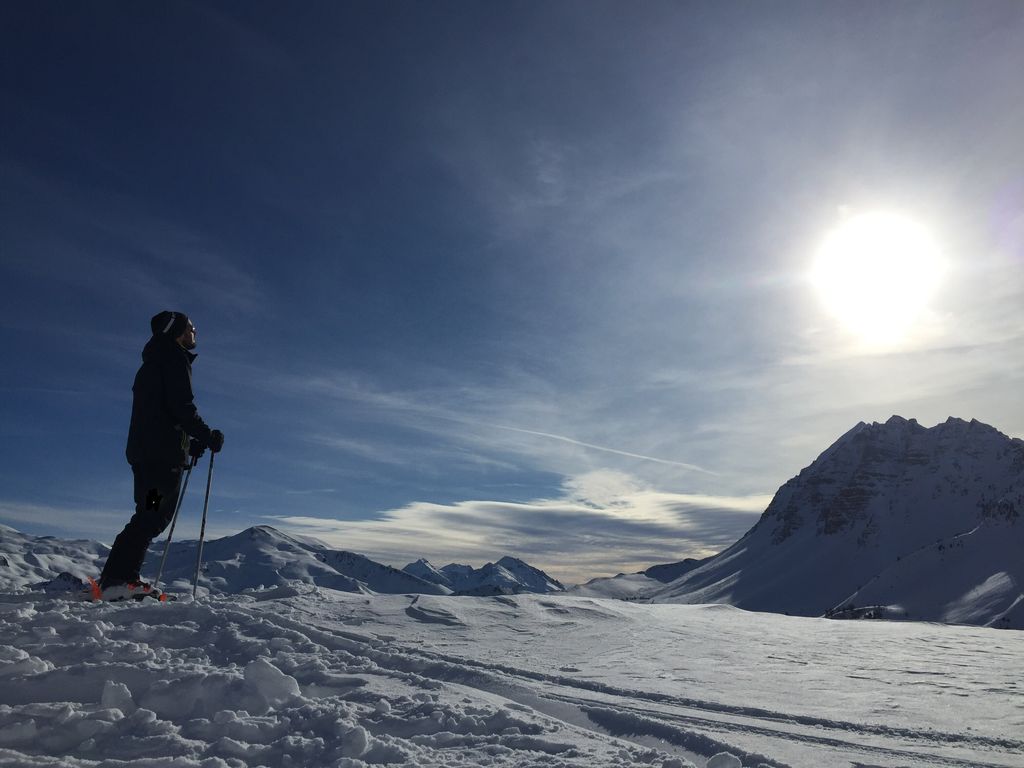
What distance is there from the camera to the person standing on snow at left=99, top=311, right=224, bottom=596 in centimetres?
761

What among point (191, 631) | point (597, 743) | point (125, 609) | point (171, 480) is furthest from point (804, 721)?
point (171, 480)

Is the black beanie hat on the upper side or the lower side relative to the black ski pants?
upper

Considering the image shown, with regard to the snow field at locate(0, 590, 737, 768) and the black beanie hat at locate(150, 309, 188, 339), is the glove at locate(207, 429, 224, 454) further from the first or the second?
the snow field at locate(0, 590, 737, 768)

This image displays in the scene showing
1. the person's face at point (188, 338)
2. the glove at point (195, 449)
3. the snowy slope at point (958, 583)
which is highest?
the person's face at point (188, 338)

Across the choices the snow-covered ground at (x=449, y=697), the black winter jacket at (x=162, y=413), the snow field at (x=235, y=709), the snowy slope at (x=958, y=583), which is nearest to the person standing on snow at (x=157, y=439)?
the black winter jacket at (x=162, y=413)

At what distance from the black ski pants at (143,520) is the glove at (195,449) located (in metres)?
0.47

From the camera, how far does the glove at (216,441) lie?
799cm

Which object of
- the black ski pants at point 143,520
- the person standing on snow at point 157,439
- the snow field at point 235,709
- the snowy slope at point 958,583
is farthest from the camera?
the snowy slope at point 958,583

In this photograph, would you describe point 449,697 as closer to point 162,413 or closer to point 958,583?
point 162,413

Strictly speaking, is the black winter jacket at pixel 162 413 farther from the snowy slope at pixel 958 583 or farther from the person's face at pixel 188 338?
the snowy slope at pixel 958 583

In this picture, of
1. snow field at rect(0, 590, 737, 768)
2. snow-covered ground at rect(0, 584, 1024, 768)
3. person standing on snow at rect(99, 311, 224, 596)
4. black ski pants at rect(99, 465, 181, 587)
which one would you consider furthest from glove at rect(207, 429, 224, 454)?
snow field at rect(0, 590, 737, 768)

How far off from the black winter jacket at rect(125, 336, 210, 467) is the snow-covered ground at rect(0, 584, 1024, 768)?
1927 mm

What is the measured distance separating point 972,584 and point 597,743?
18317 centimetres

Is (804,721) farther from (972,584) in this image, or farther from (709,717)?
(972,584)
